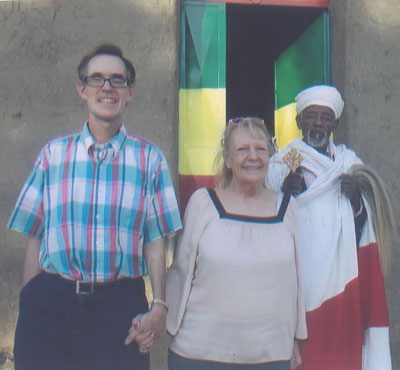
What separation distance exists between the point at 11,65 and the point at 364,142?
2322 mm

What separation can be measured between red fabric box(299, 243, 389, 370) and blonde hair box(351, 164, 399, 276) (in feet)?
0.52

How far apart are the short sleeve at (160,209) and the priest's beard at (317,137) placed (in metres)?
0.96

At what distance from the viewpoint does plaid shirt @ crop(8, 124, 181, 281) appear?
90.4 inches

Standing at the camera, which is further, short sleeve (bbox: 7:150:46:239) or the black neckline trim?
the black neckline trim

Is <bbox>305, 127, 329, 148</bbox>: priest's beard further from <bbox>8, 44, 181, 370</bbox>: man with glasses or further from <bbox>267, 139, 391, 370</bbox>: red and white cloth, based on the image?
<bbox>8, 44, 181, 370</bbox>: man with glasses

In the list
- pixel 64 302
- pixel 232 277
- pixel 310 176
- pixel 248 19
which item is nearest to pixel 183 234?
pixel 232 277

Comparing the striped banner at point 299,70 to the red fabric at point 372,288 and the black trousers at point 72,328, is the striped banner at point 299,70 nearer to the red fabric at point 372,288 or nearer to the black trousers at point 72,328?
the red fabric at point 372,288

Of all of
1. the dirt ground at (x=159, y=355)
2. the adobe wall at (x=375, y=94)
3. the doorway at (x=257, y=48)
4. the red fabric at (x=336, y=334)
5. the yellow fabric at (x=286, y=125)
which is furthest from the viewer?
the doorway at (x=257, y=48)

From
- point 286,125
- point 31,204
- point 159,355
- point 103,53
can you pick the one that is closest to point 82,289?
point 31,204

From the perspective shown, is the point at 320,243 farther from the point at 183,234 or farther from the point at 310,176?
the point at 183,234

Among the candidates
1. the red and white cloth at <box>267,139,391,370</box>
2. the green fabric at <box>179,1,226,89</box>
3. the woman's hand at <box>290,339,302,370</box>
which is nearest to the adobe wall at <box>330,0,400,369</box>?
the green fabric at <box>179,1,226,89</box>

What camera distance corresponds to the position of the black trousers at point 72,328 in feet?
7.44

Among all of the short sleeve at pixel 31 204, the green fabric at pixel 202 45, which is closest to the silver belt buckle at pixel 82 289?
the short sleeve at pixel 31 204

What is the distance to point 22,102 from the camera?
3.87 meters
